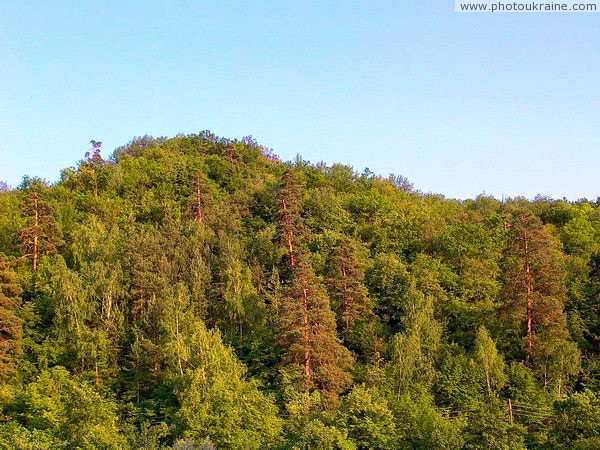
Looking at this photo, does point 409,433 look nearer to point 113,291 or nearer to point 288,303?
point 288,303

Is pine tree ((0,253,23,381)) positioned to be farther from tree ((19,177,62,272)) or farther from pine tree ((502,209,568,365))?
pine tree ((502,209,568,365))

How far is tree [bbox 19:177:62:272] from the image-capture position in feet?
174

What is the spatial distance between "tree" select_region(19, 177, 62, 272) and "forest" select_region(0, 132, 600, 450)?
178 millimetres

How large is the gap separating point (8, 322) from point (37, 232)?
12.5 metres

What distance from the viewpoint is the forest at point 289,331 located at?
3447 centimetres

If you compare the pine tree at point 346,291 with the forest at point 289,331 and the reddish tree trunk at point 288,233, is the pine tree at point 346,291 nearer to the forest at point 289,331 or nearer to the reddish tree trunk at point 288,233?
the forest at point 289,331

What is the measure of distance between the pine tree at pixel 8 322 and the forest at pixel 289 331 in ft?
0.46

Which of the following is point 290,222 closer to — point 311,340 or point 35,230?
point 311,340

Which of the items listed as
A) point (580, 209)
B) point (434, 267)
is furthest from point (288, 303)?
point (580, 209)

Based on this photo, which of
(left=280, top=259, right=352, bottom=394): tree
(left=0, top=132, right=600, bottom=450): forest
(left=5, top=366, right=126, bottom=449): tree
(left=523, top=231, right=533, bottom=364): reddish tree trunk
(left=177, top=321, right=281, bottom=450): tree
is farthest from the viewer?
(left=523, top=231, right=533, bottom=364): reddish tree trunk

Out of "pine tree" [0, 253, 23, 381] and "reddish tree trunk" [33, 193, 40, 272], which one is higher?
"reddish tree trunk" [33, 193, 40, 272]

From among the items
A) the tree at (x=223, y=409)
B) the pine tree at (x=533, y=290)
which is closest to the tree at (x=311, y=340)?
the tree at (x=223, y=409)

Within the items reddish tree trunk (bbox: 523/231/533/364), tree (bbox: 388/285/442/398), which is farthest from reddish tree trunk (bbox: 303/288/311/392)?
reddish tree trunk (bbox: 523/231/533/364)

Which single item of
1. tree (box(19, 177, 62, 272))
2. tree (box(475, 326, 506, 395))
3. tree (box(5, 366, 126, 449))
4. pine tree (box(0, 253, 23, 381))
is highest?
tree (box(19, 177, 62, 272))
